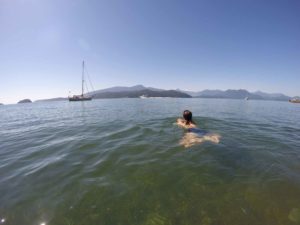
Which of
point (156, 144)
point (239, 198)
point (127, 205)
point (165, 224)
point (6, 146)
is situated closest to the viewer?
point (165, 224)

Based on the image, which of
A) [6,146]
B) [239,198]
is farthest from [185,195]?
[6,146]

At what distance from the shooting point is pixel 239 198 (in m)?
4.38

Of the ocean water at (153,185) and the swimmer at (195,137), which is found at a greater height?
the swimmer at (195,137)

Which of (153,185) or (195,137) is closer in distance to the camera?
(153,185)

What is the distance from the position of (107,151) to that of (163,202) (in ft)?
15.5

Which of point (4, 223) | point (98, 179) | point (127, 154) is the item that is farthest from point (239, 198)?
point (4, 223)

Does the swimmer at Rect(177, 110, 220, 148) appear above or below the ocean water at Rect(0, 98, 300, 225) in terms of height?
above

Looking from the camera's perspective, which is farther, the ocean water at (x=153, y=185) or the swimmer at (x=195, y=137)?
the swimmer at (x=195, y=137)

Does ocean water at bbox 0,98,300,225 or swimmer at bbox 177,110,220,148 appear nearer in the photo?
ocean water at bbox 0,98,300,225

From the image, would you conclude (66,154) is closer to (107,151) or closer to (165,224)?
(107,151)

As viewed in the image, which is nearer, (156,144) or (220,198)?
(220,198)

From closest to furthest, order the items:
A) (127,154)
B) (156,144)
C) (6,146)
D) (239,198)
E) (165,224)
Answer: (165,224), (239,198), (127,154), (156,144), (6,146)

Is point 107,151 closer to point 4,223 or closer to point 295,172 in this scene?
A: point 4,223

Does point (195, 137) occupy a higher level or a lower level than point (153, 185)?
higher
